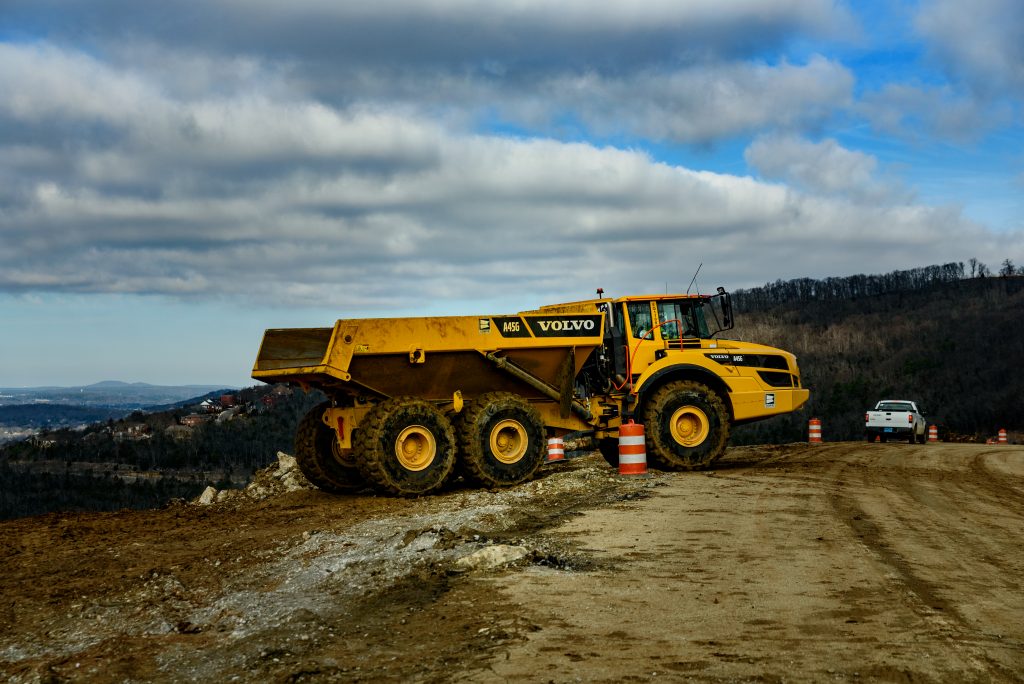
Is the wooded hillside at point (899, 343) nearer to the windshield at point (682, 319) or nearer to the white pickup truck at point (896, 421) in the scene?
the white pickup truck at point (896, 421)

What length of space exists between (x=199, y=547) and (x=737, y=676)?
7014mm

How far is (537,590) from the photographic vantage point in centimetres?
734

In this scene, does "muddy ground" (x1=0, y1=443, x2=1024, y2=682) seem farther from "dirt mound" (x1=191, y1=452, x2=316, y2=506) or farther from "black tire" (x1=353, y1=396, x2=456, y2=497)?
"dirt mound" (x1=191, y1=452, x2=316, y2=506)

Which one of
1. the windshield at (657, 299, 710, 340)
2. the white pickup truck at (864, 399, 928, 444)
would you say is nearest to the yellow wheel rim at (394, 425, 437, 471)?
the windshield at (657, 299, 710, 340)

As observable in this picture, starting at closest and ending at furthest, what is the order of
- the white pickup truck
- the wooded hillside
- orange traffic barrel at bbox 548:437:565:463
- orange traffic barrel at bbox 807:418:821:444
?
orange traffic barrel at bbox 548:437:565:463 < orange traffic barrel at bbox 807:418:821:444 < the white pickup truck < the wooded hillside

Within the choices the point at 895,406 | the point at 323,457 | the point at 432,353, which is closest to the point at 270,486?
the point at 323,457

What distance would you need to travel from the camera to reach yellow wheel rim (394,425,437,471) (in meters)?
13.4

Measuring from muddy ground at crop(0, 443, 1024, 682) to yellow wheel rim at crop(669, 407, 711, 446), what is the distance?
266cm

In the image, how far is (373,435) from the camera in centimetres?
1313

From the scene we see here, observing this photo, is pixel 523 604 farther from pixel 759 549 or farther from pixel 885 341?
pixel 885 341

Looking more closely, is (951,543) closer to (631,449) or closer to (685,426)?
(631,449)

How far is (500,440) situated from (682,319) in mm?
4454

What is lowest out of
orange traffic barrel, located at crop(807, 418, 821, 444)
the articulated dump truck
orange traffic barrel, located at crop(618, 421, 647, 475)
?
orange traffic barrel, located at crop(807, 418, 821, 444)

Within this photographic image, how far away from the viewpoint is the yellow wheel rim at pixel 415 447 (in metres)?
13.4
